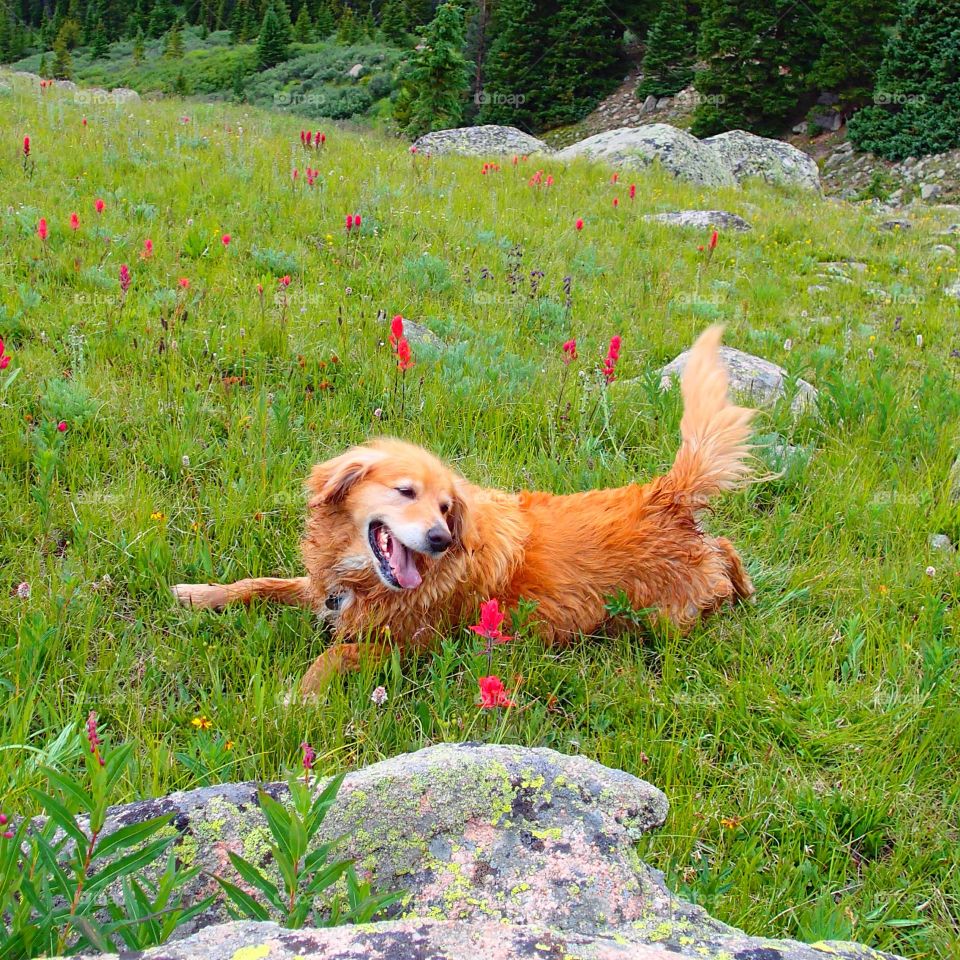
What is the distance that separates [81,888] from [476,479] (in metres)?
3.25

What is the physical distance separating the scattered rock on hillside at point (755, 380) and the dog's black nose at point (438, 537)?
2.68m

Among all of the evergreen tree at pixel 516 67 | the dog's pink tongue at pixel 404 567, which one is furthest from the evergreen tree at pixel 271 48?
the dog's pink tongue at pixel 404 567

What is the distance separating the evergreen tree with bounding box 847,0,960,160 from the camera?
27.2 metres

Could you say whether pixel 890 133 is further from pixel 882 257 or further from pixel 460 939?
pixel 460 939

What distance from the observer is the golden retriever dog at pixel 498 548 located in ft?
10.5

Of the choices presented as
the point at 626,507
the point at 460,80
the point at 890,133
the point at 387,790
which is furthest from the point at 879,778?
the point at 890,133

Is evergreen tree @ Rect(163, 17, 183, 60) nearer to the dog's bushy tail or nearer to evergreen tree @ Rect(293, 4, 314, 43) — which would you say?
evergreen tree @ Rect(293, 4, 314, 43)

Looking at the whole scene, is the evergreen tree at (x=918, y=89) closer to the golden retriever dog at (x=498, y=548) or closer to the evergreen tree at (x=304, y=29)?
the golden retriever dog at (x=498, y=548)

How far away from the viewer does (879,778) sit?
8.59 feet

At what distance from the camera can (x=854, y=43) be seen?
3177cm

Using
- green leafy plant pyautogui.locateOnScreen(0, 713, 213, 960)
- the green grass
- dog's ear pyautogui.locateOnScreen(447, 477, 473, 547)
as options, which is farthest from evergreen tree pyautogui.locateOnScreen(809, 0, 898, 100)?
green leafy plant pyautogui.locateOnScreen(0, 713, 213, 960)

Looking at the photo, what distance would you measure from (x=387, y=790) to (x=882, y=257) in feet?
34.7

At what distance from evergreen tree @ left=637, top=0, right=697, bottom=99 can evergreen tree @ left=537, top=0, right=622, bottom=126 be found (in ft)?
10.6

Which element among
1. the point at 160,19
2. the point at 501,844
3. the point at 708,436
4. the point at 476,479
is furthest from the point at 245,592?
the point at 160,19
